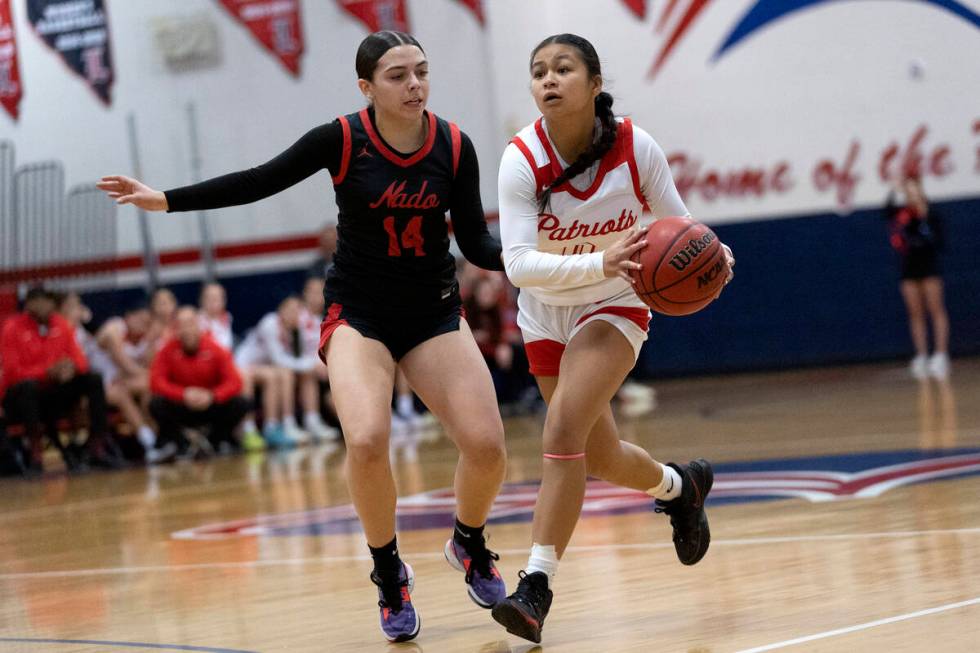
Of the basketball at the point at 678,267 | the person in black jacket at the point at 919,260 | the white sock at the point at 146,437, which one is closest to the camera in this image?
the basketball at the point at 678,267

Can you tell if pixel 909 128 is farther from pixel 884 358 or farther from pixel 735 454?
pixel 735 454

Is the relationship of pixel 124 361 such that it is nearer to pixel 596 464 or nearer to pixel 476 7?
pixel 476 7

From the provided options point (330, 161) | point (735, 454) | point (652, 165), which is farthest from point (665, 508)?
point (735, 454)

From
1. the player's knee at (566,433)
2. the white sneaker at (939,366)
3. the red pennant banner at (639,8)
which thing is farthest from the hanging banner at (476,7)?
the player's knee at (566,433)

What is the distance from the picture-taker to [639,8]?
575 inches

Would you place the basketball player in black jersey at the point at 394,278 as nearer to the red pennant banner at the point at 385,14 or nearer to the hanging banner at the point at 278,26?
the red pennant banner at the point at 385,14

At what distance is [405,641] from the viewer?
4.15 meters

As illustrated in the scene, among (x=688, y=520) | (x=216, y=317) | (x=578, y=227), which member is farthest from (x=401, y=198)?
(x=216, y=317)

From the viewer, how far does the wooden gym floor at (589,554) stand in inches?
158

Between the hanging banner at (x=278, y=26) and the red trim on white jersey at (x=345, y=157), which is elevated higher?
the hanging banner at (x=278, y=26)

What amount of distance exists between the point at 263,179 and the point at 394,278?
0.47 m

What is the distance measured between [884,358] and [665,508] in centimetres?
1000

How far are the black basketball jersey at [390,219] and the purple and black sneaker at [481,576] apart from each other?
735 millimetres

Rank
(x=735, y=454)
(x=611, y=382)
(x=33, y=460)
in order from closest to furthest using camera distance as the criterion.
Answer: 1. (x=611, y=382)
2. (x=735, y=454)
3. (x=33, y=460)
